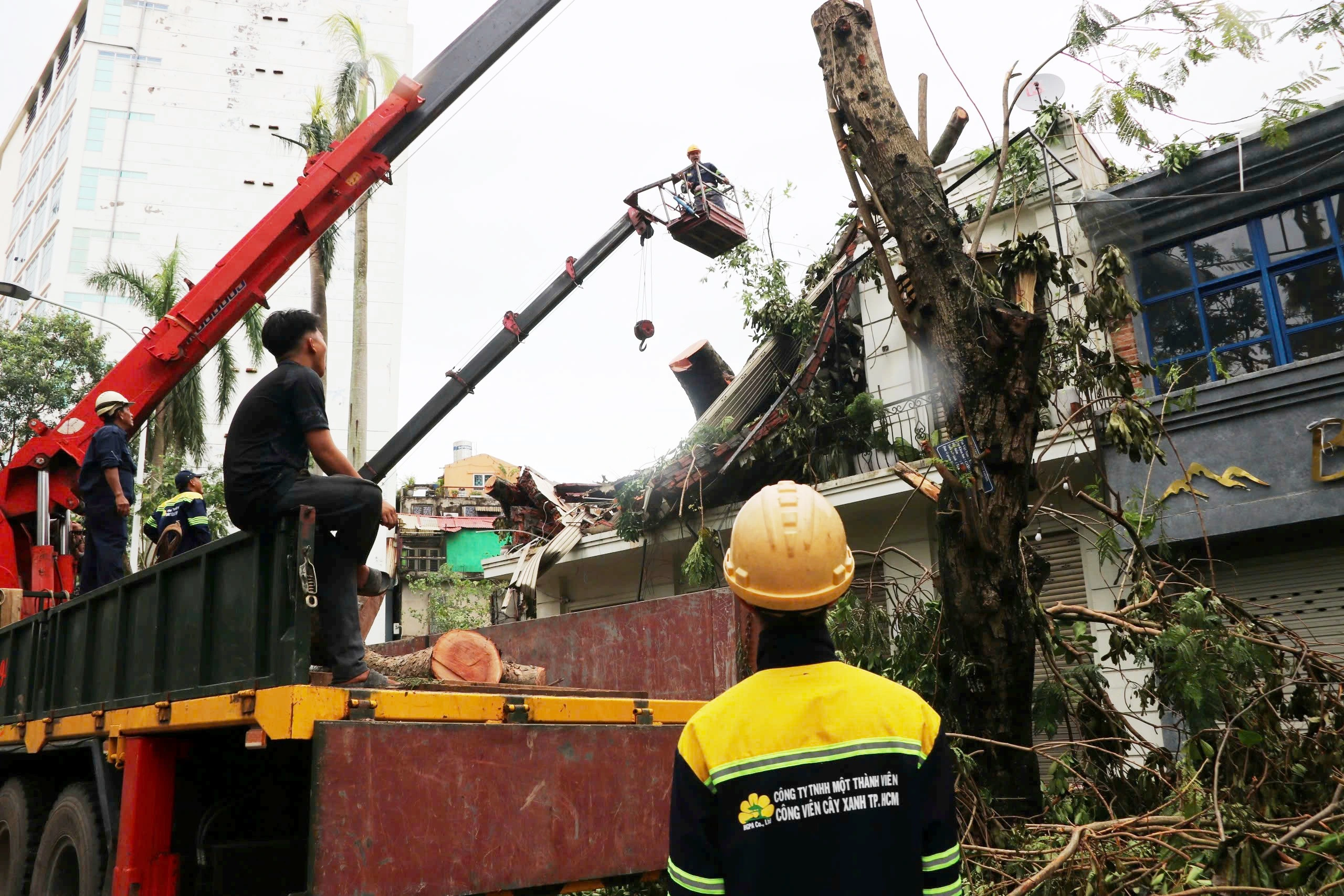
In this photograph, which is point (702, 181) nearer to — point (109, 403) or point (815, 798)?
point (109, 403)

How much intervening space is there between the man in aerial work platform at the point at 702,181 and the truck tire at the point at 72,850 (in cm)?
1103

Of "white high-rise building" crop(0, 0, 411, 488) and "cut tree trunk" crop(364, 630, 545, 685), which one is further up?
"white high-rise building" crop(0, 0, 411, 488)

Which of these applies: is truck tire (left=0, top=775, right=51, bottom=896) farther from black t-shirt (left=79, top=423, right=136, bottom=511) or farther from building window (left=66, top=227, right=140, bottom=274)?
building window (left=66, top=227, right=140, bottom=274)

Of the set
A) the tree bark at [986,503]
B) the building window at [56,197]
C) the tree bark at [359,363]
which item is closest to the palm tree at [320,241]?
the tree bark at [359,363]

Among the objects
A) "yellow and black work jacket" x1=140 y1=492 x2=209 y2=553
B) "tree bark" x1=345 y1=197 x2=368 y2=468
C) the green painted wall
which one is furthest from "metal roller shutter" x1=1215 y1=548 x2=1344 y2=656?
the green painted wall

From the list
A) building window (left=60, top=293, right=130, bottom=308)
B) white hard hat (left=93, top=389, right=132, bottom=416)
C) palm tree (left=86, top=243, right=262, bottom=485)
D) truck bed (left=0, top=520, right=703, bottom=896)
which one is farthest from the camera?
building window (left=60, top=293, right=130, bottom=308)

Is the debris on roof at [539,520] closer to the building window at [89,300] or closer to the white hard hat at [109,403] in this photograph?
the white hard hat at [109,403]

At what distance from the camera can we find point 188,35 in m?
45.8

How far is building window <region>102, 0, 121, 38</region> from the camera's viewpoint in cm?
4481

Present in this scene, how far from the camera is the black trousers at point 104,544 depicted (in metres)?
6.77

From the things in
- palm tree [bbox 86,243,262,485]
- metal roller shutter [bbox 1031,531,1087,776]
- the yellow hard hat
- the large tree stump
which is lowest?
the large tree stump

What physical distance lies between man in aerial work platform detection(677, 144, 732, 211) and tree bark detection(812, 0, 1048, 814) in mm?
8633

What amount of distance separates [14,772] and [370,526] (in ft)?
10.6

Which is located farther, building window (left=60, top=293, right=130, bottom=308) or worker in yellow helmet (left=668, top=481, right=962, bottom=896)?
building window (left=60, top=293, right=130, bottom=308)
